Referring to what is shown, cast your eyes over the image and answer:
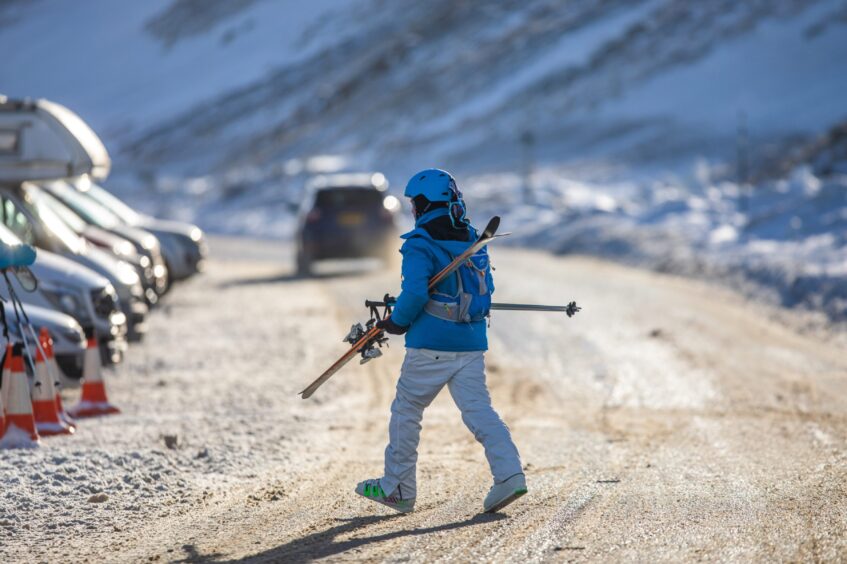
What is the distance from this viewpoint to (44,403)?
8.80 meters

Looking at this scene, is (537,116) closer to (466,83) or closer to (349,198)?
(466,83)

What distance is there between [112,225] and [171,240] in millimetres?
2458

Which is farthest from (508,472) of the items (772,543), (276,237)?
(276,237)

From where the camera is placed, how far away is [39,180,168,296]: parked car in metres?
16.4

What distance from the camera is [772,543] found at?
559 centimetres

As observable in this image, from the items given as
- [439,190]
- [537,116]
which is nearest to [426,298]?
[439,190]

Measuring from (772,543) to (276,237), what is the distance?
38.6m

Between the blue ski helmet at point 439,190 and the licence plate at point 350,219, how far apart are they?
16.5 metres

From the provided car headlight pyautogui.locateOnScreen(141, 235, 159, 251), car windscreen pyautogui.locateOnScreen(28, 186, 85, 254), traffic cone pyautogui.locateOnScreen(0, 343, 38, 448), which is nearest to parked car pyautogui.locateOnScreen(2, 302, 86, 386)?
traffic cone pyautogui.locateOnScreen(0, 343, 38, 448)

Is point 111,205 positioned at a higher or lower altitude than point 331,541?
higher

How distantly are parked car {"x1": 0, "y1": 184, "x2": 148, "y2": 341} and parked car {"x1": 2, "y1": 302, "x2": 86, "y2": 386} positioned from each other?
2513 millimetres

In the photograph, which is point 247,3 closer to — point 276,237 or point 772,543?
Answer: point 276,237

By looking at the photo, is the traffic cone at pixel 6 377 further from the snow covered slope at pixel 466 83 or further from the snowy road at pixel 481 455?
the snow covered slope at pixel 466 83

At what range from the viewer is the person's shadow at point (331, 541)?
5.69 metres
